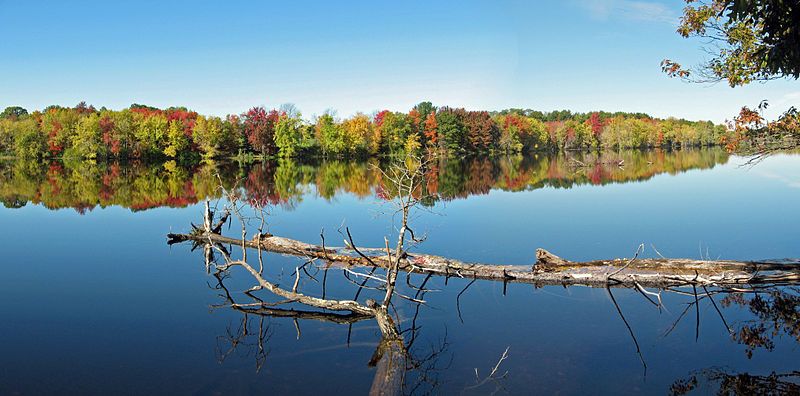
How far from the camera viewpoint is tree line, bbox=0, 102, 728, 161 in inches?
2670

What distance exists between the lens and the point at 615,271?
11094 millimetres

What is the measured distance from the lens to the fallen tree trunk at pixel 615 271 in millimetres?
10695

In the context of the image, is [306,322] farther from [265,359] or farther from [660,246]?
[660,246]

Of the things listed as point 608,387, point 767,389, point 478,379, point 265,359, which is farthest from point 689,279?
point 265,359

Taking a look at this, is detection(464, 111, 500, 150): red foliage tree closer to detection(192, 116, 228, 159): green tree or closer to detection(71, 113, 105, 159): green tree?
detection(192, 116, 228, 159): green tree

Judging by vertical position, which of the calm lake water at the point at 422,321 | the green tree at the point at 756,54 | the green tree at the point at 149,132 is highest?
the green tree at the point at 149,132

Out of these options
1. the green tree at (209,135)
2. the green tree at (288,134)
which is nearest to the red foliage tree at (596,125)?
the green tree at (288,134)

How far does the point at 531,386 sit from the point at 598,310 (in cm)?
340

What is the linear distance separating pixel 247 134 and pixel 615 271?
70.3m

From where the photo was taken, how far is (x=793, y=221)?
18.5m

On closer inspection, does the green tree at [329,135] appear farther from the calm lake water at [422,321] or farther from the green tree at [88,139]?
the calm lake water at [422,321]

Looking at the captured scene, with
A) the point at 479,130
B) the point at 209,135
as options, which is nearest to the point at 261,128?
the point at 209,135

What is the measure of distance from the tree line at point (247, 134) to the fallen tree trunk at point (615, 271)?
62423 mm

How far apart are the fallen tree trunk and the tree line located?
6242 cm
